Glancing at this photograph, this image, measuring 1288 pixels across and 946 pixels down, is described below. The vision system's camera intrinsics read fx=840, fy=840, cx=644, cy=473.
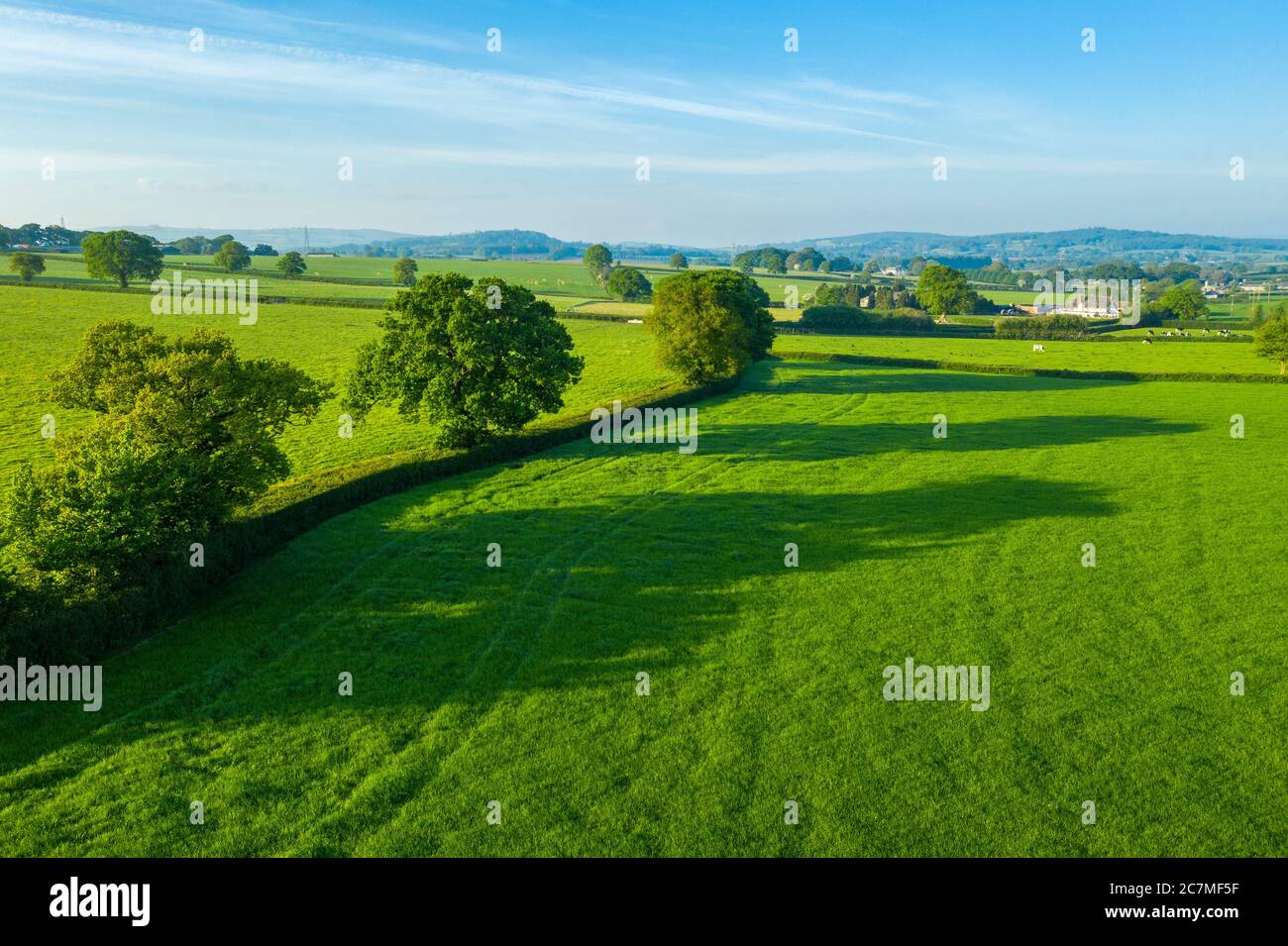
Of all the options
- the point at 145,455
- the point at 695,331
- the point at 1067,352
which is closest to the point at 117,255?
the point at 695,331

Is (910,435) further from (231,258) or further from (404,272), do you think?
(231,258)

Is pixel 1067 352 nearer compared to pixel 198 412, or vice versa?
pixel 198 412

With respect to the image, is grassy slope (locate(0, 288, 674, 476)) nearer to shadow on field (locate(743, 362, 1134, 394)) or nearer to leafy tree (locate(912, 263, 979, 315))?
shadow on field (locate(743, 362, 1134, 394))

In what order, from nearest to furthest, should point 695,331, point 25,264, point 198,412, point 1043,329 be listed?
1. point 198,412
2. point 695,331
3. point 1043,329
4. point 25,264
